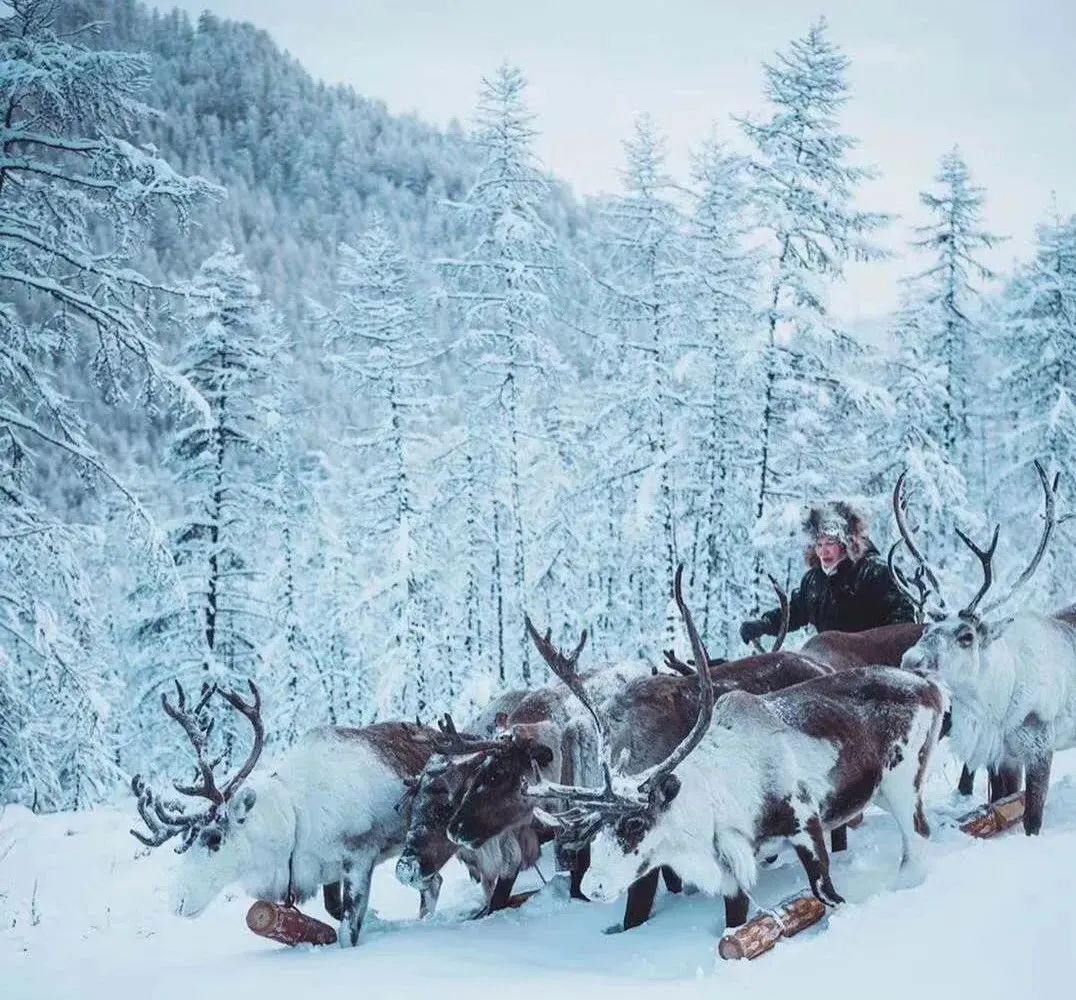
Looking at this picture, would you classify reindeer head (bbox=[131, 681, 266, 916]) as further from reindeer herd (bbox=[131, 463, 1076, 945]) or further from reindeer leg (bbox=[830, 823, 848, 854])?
reindeer leg (bbox=[830, 823, 848, 854])

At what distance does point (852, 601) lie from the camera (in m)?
7.92

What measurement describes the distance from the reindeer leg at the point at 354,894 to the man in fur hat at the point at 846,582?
3.68 m

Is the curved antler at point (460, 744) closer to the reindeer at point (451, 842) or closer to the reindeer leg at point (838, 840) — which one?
the reindeer at point (451, 842)

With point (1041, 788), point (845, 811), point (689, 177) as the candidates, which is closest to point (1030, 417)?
point (689, 177)

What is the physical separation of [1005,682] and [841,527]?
2252mm

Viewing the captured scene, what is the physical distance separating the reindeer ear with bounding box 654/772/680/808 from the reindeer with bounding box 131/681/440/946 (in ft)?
5.41

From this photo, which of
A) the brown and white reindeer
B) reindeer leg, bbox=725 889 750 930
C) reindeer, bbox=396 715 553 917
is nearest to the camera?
reindeer leg, bbox=725 889 750 930

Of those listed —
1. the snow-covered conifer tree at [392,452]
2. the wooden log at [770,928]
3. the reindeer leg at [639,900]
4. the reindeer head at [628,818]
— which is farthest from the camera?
the snow-covered conifer tree at [392,452]

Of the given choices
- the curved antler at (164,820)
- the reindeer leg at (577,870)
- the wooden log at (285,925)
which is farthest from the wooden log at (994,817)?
the curved antler at (164,820)

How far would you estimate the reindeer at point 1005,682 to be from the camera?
568 centimetres

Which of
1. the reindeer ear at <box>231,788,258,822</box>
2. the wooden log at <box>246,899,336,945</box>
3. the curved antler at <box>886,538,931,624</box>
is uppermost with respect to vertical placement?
the curved antler at <box>886,538,931,624</box>

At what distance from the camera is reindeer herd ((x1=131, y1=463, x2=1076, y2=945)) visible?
→ 4562mm

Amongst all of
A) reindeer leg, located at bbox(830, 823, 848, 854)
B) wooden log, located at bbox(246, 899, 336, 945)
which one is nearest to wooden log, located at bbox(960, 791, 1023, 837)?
reindeer leg, located at bbox(830, 823, 848, 854)

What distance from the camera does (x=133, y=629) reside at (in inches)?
693
